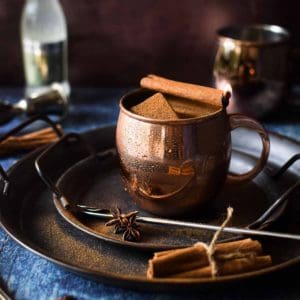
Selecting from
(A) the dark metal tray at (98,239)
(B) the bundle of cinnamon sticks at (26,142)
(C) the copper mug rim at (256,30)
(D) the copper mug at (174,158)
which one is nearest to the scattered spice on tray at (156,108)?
(D) the copper mug at (174,158)

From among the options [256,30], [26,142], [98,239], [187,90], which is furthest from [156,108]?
[256,30]

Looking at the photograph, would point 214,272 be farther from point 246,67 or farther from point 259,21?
point 259,21

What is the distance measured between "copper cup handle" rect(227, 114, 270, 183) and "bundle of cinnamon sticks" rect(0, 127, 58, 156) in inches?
12.2

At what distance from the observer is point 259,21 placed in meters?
1.06

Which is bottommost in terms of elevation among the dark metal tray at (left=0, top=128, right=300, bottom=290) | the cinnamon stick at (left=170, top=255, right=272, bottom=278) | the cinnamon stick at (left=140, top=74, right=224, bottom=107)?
the dark metal tray at (left=0, top=128, right=300, bottom=290)

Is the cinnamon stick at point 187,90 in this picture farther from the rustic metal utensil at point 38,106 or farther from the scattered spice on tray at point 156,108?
the rustic metal utensil at point 38,106

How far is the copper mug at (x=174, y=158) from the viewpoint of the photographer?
574 mm

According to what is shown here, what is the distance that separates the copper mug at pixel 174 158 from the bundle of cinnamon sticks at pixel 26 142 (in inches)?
10.0

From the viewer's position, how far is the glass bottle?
102 cm

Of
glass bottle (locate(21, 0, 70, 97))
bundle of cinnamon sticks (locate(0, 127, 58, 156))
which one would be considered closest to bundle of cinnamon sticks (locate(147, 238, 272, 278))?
bundle of cinnamon sticks (locate(0, 127, 58, 156))

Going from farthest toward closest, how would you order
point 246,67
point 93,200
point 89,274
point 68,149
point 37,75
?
point 37,75
point 246,67
point 68,149
point 93,200
point 89,274

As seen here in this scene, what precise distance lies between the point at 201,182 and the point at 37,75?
1.76 feet

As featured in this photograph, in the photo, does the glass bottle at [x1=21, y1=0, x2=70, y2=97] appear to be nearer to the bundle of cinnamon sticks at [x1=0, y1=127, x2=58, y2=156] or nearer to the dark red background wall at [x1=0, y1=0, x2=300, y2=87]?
the dark red background wall at [x1=0, y1=0, x2=300, y2=87]

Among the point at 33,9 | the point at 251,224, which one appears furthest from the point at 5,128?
the point at 251,224
